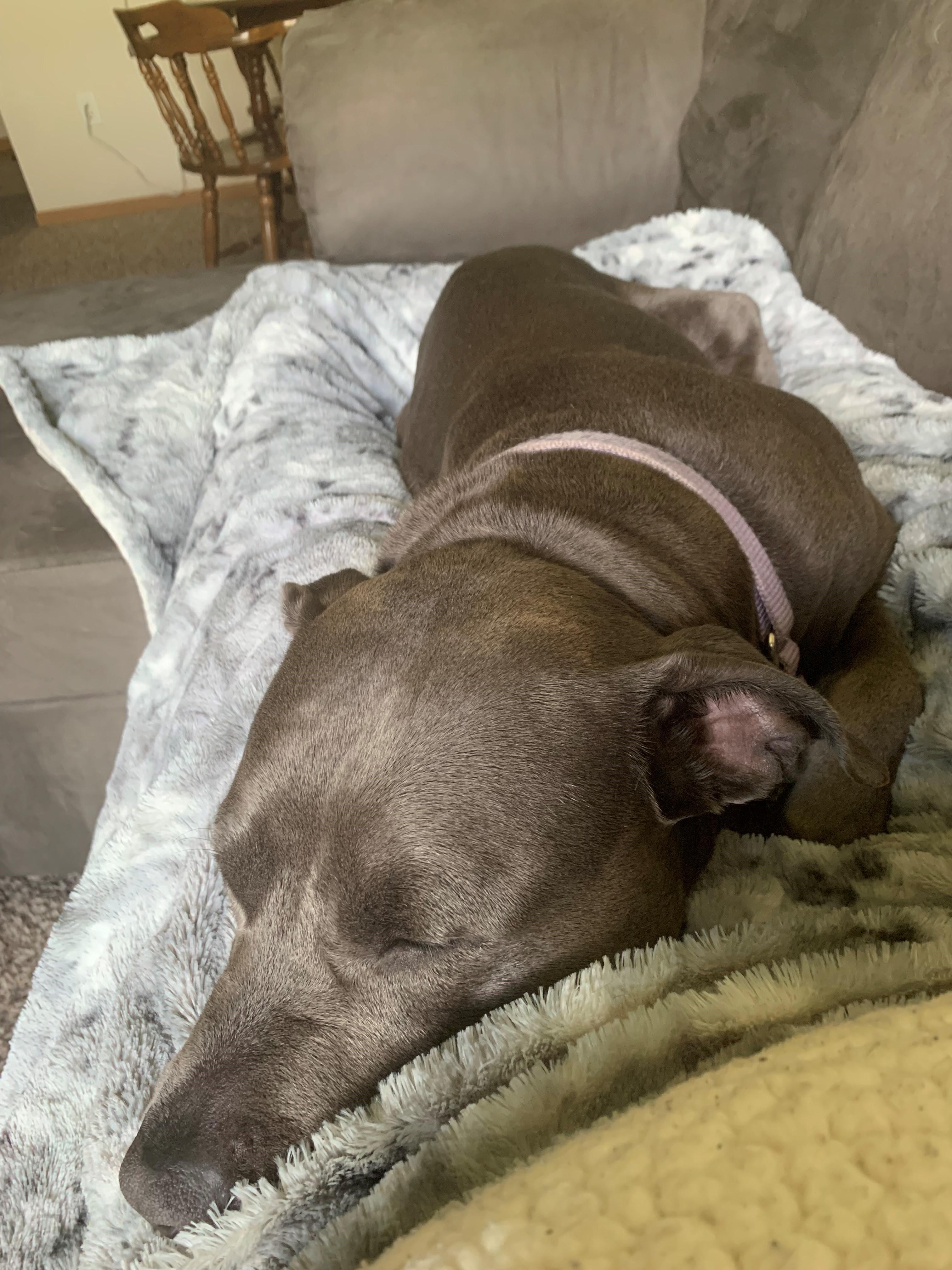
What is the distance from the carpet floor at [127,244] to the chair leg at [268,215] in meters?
0.39

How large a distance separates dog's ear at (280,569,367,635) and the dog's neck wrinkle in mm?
73

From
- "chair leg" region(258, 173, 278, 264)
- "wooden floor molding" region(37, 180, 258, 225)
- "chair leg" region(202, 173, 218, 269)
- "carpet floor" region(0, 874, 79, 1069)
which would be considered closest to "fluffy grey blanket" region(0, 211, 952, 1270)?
"carpet floor" region(0, 874, 79, 1069)

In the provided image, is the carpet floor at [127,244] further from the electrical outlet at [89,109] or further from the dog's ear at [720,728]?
the dog's ear at [720,728]

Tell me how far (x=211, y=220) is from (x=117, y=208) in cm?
231

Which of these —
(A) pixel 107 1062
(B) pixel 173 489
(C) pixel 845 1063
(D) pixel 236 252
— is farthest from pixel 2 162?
(C) pixel 845 1063

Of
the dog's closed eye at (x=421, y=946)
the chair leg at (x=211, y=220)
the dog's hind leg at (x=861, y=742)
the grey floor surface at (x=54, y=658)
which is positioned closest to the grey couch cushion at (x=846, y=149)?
the dog's hind leg at (x=861, y=742)

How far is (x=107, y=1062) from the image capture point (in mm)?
981

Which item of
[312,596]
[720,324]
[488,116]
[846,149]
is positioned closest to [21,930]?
[312,596]

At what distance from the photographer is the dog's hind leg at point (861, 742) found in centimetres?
104

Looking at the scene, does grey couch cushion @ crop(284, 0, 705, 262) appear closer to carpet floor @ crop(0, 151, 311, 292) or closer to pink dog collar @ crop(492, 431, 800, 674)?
pink dog collar @ crop(492, 431, 800, 674)

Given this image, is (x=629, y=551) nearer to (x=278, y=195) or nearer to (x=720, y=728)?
(x=720, y=728)

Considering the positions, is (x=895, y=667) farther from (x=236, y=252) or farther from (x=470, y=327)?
(x=236, y=252)

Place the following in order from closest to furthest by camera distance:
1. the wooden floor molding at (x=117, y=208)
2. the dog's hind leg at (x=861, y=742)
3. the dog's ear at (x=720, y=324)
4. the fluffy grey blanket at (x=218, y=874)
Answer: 1. the fluffy grey blanket at (x=218, y=874)
2. the dog's hind leg at (x=861, y=742)
3. the dog's ear at (x=720, y=324)
4. the wooden floor molding at (x=117, y=208)

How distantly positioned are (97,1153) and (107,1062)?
10 centimetres
